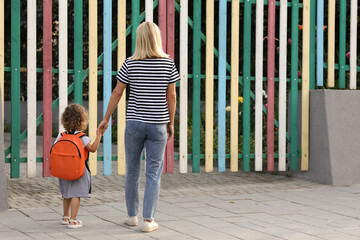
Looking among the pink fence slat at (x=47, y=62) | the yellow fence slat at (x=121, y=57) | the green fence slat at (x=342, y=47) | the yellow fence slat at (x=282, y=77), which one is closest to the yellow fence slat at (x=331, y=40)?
the green fence slat at (x=342, y=47)

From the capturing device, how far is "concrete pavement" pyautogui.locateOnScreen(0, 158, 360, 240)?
5.36m

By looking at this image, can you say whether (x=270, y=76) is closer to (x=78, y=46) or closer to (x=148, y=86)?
(x=78, y=46)

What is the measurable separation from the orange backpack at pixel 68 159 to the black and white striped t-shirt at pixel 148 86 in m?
0.52

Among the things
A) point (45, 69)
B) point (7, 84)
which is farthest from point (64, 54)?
point (7, 84)

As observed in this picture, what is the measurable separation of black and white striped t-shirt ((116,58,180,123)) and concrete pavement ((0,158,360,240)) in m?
0.95

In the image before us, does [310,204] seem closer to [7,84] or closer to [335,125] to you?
[335,125]

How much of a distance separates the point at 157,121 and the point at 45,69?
2177 mm

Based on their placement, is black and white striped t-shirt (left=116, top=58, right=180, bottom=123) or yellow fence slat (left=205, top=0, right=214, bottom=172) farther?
yellow fence slat (left=205, top=0, right=214, bottom=172)

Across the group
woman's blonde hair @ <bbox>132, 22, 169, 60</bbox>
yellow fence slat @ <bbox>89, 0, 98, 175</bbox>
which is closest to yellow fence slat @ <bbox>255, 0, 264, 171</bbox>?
yellow fence slat @ <bbox>89, 0, 98, 175</bbox>

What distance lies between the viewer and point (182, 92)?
305 inches

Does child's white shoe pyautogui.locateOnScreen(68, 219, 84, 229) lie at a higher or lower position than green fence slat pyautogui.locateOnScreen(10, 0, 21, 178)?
lower

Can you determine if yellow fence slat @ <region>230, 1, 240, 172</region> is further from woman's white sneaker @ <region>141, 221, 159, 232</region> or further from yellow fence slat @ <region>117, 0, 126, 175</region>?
woman's white sneaker @ <region>141, 221, 159, 232</region>

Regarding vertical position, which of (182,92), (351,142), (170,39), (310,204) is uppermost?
(170,39)

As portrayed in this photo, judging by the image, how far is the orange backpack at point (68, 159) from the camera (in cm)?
542
